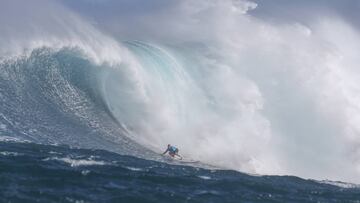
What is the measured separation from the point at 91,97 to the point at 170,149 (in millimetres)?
7198

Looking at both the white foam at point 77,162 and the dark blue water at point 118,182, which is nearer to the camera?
the dark blue water at point 118,182

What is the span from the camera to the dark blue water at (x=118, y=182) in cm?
1777

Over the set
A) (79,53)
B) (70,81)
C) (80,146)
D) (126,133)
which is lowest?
(80,146)

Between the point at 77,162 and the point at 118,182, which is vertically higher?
the point at 77,162

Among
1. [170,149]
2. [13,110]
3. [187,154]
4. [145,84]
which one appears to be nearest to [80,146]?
[13,110]

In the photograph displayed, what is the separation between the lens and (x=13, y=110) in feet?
102

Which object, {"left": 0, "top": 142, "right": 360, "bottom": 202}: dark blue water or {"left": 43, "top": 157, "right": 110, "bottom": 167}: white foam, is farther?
{"left": 43, "top": 157, "right": 110, "bottom": 167}: white foam

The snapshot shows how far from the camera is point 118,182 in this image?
→ 66.3 ft

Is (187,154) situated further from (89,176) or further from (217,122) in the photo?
(89,176)

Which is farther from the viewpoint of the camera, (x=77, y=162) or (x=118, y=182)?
(x=77, y=162)

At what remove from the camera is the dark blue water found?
699 inches

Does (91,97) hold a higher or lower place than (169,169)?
higher

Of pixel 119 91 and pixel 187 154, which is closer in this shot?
pixel 187 154

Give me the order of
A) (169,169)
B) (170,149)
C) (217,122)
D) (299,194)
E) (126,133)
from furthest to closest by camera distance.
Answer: (217,122) < (126,133) < (170,149) < (169,169) < (299,194)
